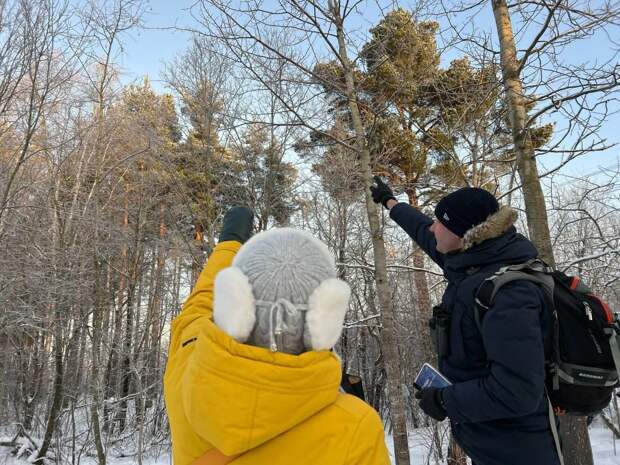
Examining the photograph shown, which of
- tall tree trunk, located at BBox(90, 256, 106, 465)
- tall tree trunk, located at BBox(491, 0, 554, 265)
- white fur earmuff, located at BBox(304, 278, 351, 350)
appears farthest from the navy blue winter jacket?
tall tree trunk, located at BBox(90, 256, 106, 465)

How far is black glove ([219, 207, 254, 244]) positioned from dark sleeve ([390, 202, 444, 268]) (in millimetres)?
1132

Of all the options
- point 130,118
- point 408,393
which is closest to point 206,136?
point 130,118

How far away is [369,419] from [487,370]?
95 centimetres

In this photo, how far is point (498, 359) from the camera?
147cm

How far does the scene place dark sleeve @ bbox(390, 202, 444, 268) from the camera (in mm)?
2284

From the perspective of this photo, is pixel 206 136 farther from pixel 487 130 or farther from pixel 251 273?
pixel 251 273

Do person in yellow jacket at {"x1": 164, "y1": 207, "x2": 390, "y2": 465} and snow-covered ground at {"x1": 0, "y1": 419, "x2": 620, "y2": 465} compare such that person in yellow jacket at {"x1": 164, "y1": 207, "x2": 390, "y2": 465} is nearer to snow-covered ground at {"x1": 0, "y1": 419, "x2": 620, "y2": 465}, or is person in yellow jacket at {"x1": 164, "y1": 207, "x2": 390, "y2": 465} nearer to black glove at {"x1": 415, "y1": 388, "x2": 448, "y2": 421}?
black glove at {"x1": 415, "y1": 388, "x2": 448, "y2": 421}

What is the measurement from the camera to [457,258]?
1837 millimetres

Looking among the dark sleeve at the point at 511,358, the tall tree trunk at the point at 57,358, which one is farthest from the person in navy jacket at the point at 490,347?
the tall tree trunk at the point at 57,358

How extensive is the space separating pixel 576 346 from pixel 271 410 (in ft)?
4.48

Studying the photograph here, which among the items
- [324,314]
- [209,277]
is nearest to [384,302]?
[209,277]

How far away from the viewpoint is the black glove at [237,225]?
5.09 feet

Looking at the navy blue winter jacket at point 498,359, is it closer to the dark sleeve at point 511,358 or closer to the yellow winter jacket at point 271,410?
the dark sleeve at point 511,358

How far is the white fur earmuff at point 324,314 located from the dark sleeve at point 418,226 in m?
1.47
